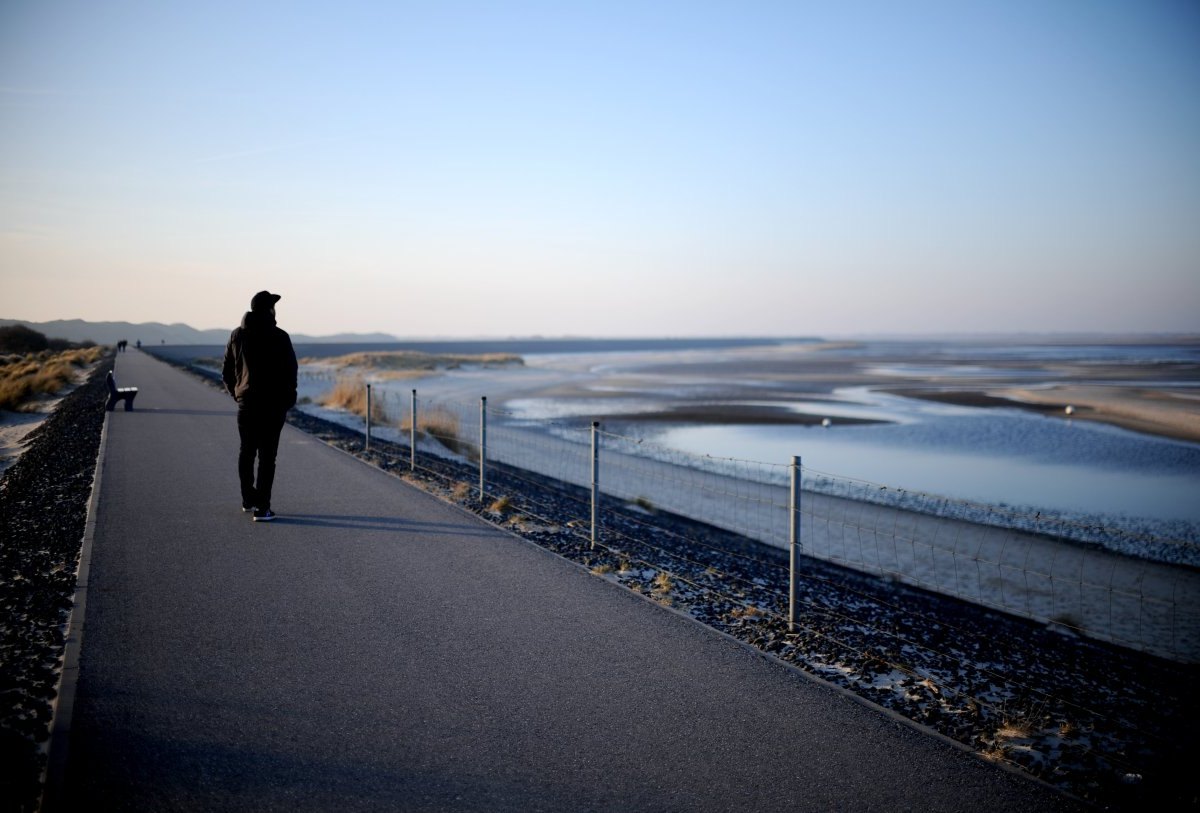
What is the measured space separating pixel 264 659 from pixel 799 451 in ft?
52.1

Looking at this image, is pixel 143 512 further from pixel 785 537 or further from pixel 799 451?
pixel 799 451

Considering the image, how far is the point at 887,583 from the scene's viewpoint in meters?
9.23

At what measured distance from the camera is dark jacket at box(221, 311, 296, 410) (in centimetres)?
755

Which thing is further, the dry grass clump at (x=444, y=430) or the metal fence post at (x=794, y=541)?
the dry grass clump at (x=444, y=430)

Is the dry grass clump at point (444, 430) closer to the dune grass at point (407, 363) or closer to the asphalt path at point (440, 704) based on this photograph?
the asphalt path at point (440, 704)

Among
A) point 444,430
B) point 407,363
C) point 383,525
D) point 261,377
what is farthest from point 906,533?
point 407,363

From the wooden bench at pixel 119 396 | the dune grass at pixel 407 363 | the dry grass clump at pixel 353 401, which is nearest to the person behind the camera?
the wooden bench at pixel 119 396

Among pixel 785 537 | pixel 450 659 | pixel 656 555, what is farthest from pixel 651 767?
pixel 785 537

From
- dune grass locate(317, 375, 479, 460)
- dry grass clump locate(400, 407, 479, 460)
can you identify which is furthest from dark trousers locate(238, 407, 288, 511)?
dry grass clump locate(400, 407, 479, 460)

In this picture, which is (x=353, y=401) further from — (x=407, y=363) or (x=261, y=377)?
(x=407, y=363)

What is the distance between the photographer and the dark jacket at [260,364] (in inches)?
297

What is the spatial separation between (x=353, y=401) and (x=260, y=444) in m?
18.6

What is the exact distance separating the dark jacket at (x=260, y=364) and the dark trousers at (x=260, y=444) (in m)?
0.12

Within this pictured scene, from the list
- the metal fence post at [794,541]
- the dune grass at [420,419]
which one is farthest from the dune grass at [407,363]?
the metal fence post at [794,541]
